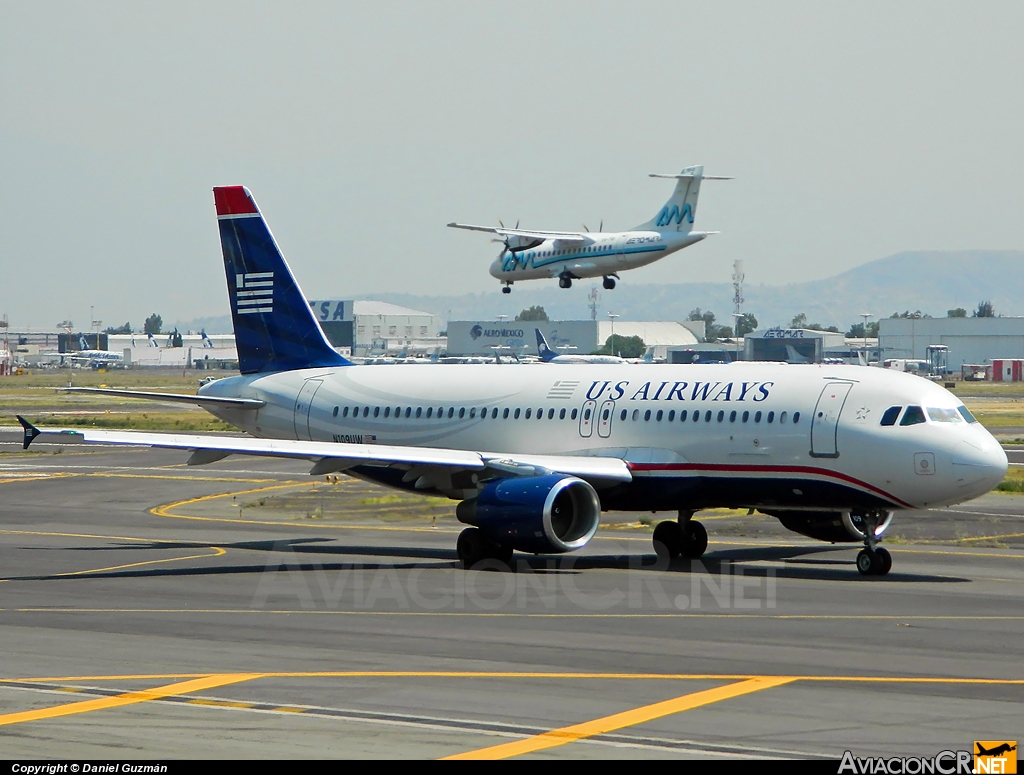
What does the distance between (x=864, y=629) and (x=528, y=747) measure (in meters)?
9.87

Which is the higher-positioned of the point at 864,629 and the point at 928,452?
the point at 928,452

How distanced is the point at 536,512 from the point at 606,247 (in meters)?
84.1

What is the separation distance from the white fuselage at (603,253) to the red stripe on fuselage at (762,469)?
262ft

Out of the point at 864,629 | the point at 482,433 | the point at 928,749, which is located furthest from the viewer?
the point at 482,433

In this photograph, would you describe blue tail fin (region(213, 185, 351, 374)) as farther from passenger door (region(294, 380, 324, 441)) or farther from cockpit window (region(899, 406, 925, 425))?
cockpit window (region(899, 406, 925, 425))

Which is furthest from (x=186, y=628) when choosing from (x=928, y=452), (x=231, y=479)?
(x=231, y=479)

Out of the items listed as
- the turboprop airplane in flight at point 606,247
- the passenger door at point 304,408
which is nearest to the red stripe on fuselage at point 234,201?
the passenger door at point 304,408

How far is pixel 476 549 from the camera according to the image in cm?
3114

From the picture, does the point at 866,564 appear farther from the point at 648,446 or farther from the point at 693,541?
the point at 648,446

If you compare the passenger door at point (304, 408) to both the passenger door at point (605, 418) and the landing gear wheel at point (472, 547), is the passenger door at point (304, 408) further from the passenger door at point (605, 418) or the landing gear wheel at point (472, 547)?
the passenger door at point (605, 418)

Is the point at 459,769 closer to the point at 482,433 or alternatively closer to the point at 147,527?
the point at 482,433

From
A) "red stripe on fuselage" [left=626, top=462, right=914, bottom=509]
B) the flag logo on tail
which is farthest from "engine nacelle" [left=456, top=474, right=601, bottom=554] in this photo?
the flag logo on tail

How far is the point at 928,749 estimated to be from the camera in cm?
1408

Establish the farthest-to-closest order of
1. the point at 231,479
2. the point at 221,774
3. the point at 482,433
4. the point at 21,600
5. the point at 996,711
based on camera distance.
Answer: the point at 231,479 → the point at 482,433 → the point at 21,600 → the point at 996,711 → the point at 221,774
